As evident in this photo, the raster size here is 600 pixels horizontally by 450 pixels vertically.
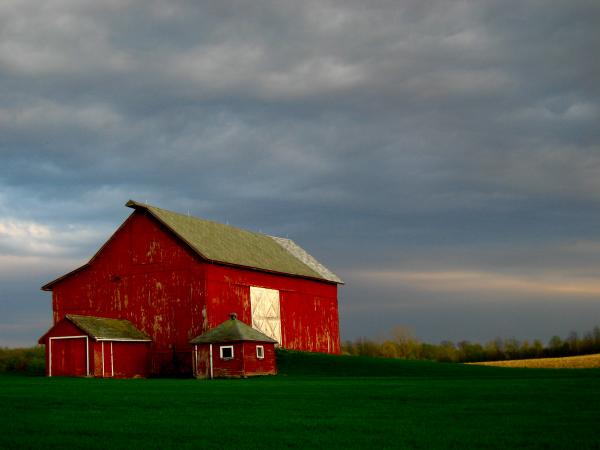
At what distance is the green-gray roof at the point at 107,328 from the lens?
43312 millimetres

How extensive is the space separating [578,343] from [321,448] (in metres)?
65.7

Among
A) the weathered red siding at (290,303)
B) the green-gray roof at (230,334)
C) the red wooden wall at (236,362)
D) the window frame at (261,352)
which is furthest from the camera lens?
the weathered red siding at (290,303)

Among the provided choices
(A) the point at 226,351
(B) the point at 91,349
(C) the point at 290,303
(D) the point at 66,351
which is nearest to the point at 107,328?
(B) the point at 91,349

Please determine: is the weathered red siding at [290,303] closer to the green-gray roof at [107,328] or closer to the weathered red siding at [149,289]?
the weathered red siding at [149,289]

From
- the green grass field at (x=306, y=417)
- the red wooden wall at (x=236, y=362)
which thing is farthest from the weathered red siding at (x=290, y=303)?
the green grass field at (x=306, y=417)

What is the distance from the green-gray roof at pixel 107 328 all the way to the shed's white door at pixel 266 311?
7178 millimetres

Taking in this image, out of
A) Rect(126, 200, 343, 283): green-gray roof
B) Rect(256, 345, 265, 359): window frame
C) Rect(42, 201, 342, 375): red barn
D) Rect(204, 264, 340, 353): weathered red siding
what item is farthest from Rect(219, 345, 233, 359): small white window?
Rect(126, 200, 343, 283): green-gray roof

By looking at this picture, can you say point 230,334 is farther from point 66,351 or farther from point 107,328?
point 66,351

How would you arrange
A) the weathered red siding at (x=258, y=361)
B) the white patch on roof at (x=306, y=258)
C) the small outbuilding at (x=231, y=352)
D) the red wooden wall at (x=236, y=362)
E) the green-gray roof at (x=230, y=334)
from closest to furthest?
the red wooden wall at (x=236, y=362) < the small outbuilding at (x=231, y=352) < the weathered red siding at (x=258, y=361) < the green-gray roof at (x=230, y=334) < the white patch on roof at (x=306, y=258)

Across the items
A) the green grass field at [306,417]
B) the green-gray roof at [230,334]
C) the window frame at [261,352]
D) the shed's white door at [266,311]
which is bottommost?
the green grass field at [306,417]

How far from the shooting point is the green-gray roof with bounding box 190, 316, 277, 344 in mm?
42750

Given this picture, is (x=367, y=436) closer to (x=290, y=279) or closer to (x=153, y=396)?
(x=153, y=396)

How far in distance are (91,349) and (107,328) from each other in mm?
2171

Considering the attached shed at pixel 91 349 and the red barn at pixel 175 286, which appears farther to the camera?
the red barn at pixel 175 286
